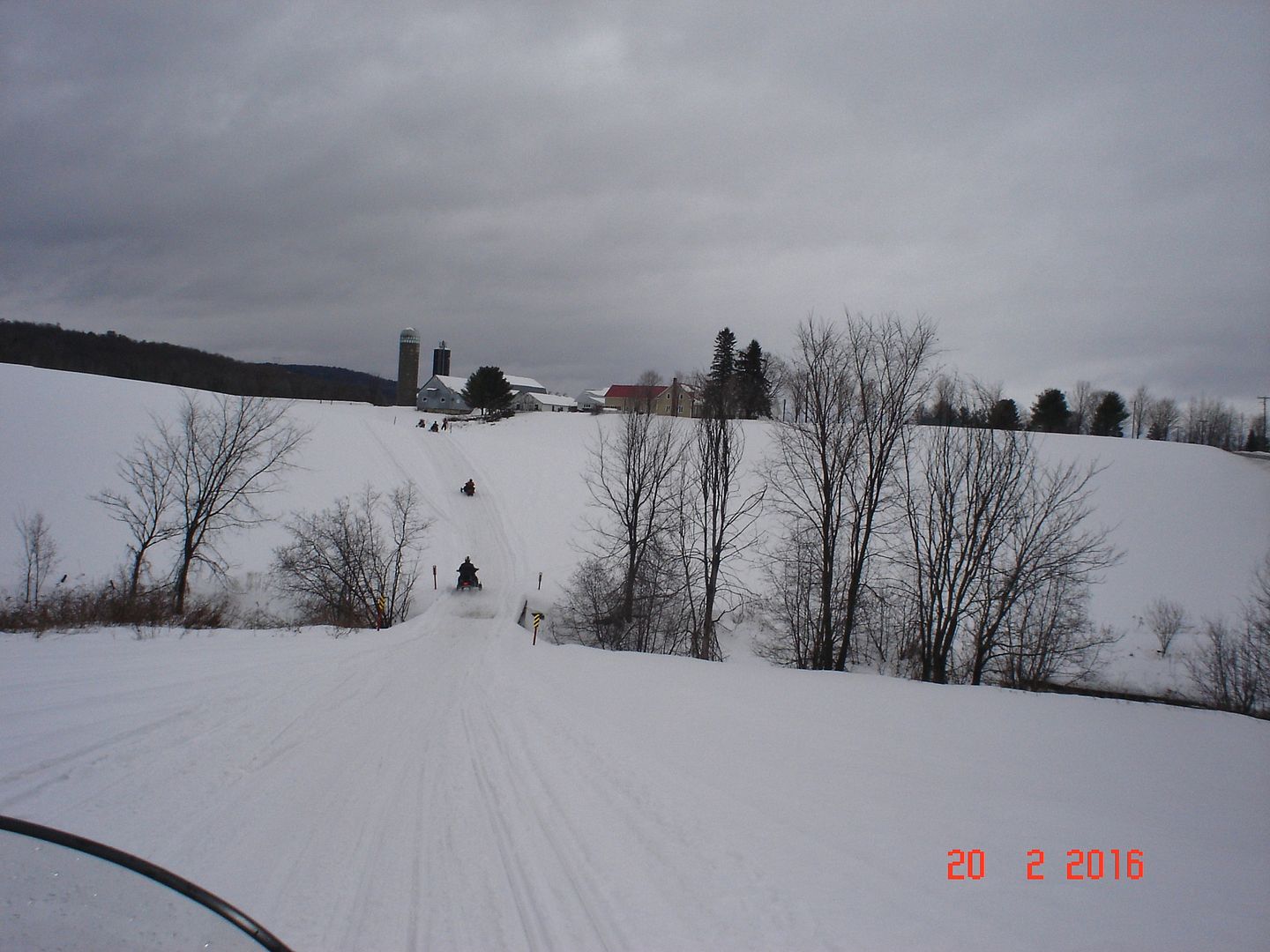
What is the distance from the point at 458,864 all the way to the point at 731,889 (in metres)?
2.17

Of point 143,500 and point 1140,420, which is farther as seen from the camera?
point 1140,420

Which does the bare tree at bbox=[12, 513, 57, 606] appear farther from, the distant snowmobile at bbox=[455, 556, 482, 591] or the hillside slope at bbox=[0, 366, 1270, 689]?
the distant snowmobile at bbox=[455, 556, 482, 591]

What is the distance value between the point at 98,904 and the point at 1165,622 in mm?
32336

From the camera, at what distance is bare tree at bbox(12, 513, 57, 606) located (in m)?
21.3

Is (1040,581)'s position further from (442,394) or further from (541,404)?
(442,394)

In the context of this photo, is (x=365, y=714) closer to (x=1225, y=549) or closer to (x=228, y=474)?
(x=228, y=474)

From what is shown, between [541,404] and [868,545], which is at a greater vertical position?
[541,404]

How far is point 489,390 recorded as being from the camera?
6644cm

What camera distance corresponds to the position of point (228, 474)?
72.8ft

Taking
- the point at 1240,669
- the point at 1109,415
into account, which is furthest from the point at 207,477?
the point at 1109,415

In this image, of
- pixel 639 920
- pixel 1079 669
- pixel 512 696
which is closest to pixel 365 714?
pixel 512 696
